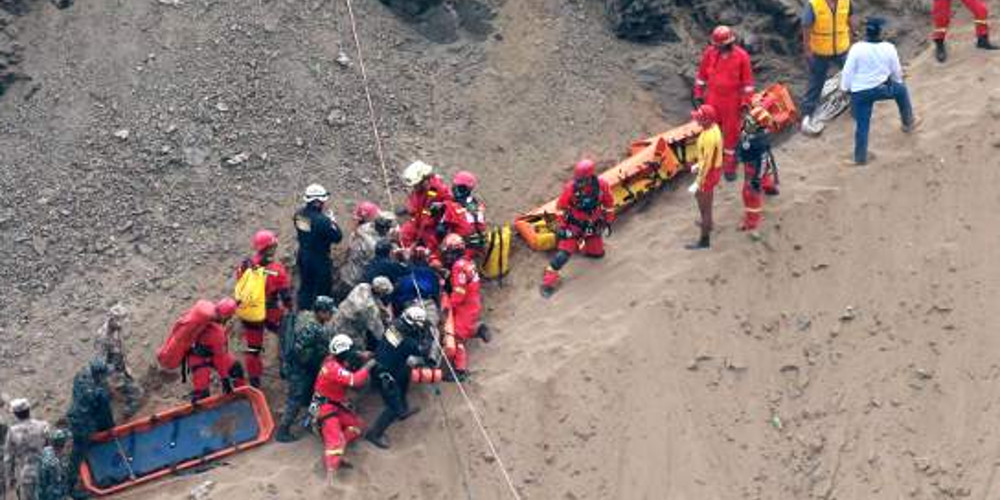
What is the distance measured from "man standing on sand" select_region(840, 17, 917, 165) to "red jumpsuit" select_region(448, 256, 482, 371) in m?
4.72

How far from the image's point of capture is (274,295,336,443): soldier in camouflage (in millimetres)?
16641

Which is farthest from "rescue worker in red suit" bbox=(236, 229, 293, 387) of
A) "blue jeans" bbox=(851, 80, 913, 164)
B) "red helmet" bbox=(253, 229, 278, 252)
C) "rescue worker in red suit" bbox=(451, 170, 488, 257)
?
"blue jeans" bbox=(851, 80, 913, 164)

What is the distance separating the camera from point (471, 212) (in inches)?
715

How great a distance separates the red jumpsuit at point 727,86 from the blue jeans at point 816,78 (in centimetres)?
168

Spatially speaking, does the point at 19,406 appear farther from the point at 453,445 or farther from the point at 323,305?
the point at 453,445

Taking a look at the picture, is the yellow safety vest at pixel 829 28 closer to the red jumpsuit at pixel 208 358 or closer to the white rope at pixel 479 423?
the white rope at pixel 479 423

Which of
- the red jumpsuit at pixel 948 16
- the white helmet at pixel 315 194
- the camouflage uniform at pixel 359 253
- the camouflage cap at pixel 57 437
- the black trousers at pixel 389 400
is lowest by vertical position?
the black trousers at pixel 389 400

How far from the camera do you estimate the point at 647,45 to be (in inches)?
827

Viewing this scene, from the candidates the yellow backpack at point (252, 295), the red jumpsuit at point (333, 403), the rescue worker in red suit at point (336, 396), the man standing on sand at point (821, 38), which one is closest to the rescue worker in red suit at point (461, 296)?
the rescue worker in red suit at point (336, 396)

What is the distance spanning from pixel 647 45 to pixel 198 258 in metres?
6.23

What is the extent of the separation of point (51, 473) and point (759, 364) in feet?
23.4

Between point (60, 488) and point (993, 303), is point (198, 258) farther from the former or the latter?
point (993, 303)

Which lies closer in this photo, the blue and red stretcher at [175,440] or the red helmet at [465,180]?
the blue and red stretcher at [175,440]

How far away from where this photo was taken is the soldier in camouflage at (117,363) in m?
16.9
